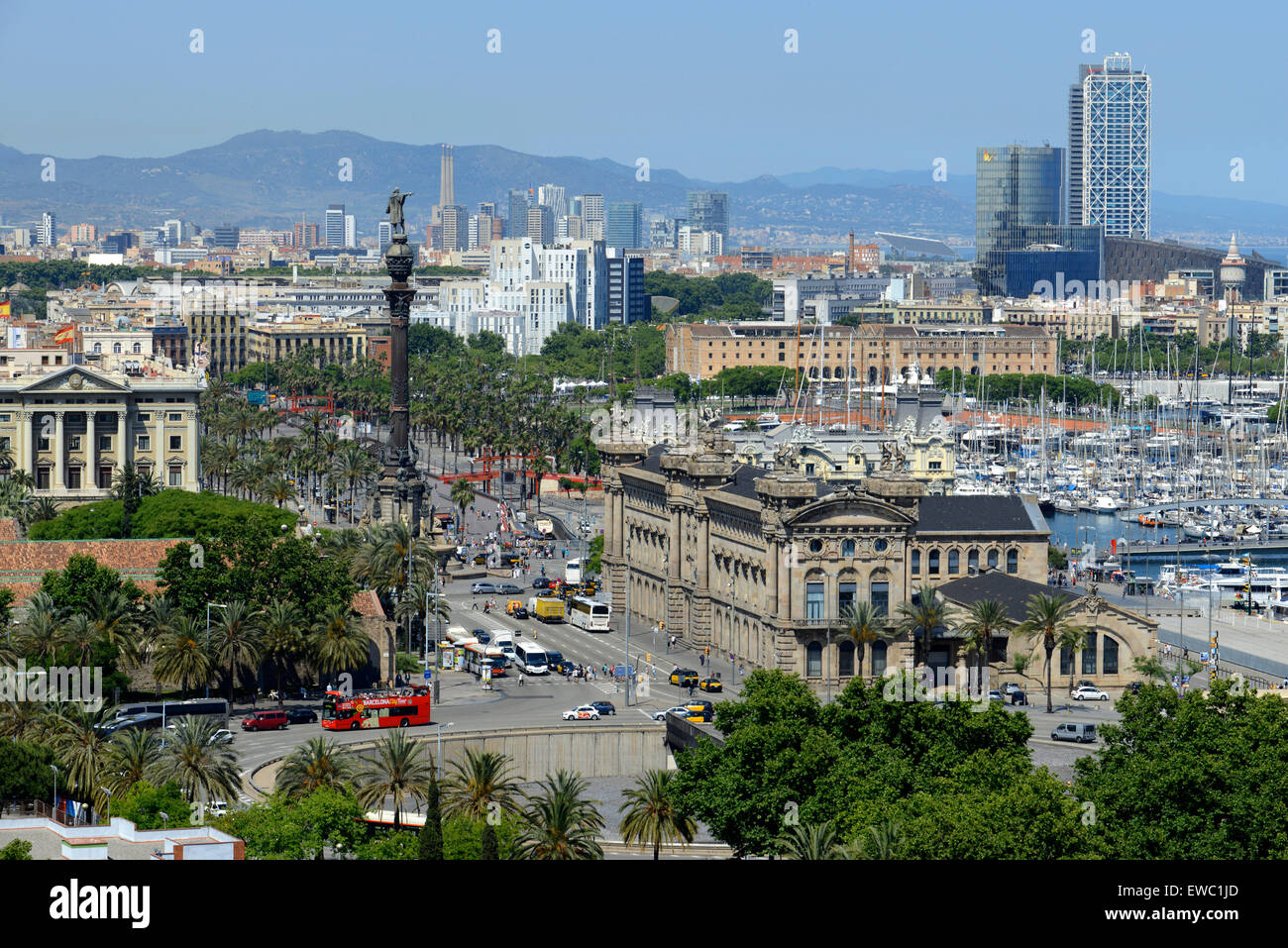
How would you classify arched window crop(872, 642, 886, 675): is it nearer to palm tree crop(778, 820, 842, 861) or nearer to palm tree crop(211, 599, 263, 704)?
palm tree crop(211, 599, 263, 704)

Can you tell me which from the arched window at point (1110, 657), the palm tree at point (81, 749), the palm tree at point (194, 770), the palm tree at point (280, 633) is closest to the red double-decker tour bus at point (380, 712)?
the palm tree at point (280, 633)

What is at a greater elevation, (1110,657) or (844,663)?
(1110,657)

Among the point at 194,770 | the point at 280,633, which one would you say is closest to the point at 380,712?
the point at 280,633

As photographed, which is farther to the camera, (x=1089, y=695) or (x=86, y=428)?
(x=86, y=428)

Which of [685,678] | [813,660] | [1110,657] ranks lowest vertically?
[685,678]

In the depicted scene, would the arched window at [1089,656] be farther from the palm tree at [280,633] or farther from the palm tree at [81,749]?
the palm tree at [81,749]

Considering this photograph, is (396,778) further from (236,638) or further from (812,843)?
(236,638)

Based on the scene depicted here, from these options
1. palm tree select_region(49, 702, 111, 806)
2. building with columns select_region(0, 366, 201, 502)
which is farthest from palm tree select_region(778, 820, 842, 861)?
building with columns select_region(0, 366, 201, 502)
